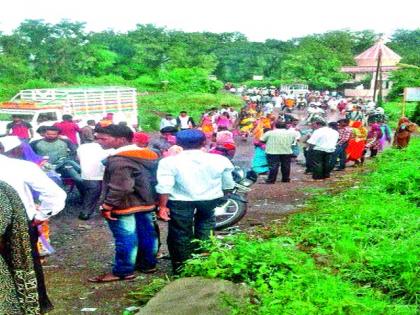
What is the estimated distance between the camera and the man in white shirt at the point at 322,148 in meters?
10.2

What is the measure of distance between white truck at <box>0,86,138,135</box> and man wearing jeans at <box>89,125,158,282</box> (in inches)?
360

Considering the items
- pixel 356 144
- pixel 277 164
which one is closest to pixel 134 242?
pixel 277 164

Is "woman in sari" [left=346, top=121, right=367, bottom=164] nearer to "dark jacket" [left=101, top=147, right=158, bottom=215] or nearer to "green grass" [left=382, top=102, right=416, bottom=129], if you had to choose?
"dark jacket" [left=101, top=147, right=158, bottom=215]

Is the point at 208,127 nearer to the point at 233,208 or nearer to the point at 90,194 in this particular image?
the point at 90,194

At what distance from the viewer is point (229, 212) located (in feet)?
22.7

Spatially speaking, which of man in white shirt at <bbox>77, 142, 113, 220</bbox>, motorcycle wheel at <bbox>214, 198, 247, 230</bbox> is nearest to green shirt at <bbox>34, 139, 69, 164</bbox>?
man in white shirt at <bbox>77, 142, 113, 220</bbox>

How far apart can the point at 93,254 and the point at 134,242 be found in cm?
134

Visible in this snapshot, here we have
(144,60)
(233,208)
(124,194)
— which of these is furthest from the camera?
(144,60)

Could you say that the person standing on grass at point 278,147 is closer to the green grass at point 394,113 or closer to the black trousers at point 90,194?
the black trousers at point 90,194

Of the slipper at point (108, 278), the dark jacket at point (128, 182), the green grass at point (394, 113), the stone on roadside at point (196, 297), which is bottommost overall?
the green grass at point (394, 113)

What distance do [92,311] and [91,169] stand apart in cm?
346

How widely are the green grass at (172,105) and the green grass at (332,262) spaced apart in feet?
57.6

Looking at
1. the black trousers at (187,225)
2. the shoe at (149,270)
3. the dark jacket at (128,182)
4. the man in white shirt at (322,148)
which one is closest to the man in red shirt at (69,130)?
the man in white shirt at (322,148)

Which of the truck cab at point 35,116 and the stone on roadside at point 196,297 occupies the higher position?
the truck cab at point 35,116
